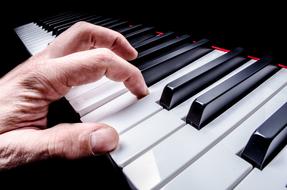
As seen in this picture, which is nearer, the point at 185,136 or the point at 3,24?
the point at 185,136

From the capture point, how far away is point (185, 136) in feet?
2.24

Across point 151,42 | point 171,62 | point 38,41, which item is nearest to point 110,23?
point 38,41

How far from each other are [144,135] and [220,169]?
8.9 inches

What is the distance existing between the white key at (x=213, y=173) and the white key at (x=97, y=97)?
0.44 m

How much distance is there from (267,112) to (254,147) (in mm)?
202

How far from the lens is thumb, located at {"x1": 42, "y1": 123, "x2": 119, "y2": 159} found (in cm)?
64

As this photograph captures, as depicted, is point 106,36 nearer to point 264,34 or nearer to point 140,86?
point 140,86

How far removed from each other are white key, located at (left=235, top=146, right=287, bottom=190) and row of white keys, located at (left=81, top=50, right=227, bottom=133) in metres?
0.35

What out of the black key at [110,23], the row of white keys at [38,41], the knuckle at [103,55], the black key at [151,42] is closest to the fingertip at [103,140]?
the knuckle at [103,55]

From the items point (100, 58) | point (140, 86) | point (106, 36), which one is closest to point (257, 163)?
point (140, 86)

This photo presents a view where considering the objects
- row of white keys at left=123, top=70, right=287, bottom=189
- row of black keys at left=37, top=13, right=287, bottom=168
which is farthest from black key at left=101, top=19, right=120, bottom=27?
row of white keys at left=123, top=70, right=287, bottom=189

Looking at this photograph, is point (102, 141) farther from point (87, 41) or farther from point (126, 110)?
point (87, 41)

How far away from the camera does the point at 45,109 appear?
0.92m

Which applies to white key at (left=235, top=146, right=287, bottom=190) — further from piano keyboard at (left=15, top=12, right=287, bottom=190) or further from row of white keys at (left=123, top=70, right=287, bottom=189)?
row of white keys at (left=123, top=70, right=287, bottom=189)
